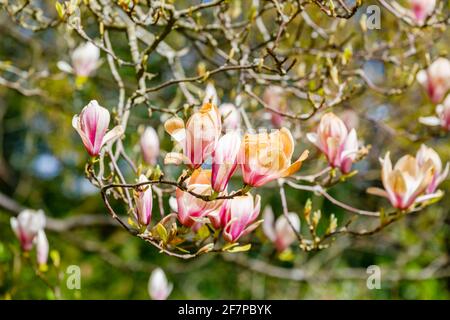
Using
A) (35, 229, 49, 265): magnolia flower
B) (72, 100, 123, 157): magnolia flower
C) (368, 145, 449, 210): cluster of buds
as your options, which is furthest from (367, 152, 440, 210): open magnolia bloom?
(35, 229, 49, 265): magnolia flower

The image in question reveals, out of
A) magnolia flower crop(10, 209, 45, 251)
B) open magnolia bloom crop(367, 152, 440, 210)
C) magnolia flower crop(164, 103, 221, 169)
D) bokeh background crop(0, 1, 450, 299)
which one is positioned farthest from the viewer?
bokeh background crop(0, 1, 450, 299)

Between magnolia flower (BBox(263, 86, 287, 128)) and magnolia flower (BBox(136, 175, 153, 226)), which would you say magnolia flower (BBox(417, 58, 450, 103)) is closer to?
magnolia flower (BBox(263, 86, 287, 128))

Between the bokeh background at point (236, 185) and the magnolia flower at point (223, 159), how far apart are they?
0.71m

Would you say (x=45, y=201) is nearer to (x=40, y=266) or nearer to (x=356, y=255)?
(x=356, y=255)

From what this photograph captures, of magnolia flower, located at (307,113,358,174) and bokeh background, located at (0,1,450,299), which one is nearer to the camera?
magnolia flower, located at (307,113,358,174)

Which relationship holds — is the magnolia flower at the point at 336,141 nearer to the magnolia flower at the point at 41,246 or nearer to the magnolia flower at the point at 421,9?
the magnolia flower at the point at 421,9

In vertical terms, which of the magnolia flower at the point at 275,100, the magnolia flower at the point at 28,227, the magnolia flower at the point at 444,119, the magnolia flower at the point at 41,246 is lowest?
the magnolia flower at the point at 41,246

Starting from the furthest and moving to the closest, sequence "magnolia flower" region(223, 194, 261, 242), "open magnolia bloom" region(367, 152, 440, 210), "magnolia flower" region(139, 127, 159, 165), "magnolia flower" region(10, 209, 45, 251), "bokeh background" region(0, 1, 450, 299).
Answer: "bokeh background" region(0, 1, 450, 299), "magnolia flower" region(10, 209, 45, 251), "magnolia flower" region(139, 127, 159, 165), "open magnolia bloom" region(367, 152, 440, 210), "magnolia flower" region(223, 194, 261, 242)

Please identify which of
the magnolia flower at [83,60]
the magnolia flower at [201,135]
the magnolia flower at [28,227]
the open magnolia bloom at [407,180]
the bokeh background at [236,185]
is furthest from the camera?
the bokeh background at [236,185]

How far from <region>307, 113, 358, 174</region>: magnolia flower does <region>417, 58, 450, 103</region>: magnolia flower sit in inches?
18.0

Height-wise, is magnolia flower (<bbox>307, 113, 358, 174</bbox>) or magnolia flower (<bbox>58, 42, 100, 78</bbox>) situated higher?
magnolia flower (<bbox>58, 42, 100, 78</bbox>)

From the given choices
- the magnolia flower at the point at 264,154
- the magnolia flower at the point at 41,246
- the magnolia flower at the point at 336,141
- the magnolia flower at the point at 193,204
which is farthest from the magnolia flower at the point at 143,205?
the magnolia flower at the point at 41,246

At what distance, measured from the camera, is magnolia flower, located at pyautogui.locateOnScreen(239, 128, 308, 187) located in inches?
31.8

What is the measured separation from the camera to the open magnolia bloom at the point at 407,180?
1.09 metres
